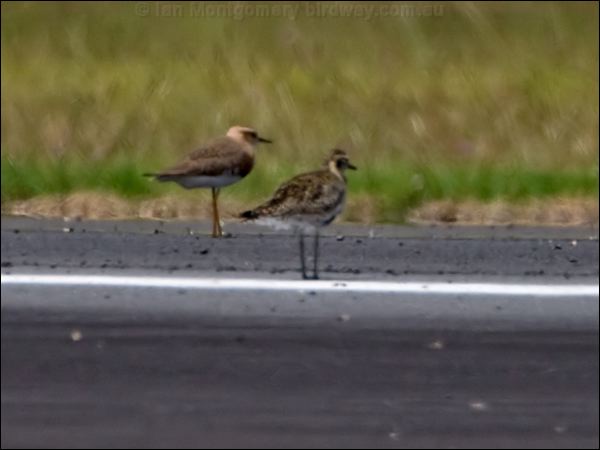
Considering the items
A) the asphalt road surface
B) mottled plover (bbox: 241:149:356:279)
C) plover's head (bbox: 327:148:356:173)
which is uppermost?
plover's head (bbox: 327:148:356:173)

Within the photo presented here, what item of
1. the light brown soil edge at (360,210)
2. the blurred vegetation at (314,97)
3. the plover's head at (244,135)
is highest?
the blurred vegetation at (314,97)

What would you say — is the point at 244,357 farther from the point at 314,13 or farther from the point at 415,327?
the point at 314,13

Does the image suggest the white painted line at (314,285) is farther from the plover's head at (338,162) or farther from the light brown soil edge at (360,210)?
the light brown soil edge at (360,210)

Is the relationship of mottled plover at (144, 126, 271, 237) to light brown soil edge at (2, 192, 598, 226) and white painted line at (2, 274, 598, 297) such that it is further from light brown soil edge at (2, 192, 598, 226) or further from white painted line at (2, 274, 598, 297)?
white painted line at (2, 274, 598, 297)

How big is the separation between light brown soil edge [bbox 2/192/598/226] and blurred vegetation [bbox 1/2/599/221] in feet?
0.96

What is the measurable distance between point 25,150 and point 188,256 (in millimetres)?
7794

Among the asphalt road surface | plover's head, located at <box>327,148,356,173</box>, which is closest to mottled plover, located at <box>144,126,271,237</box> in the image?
the asphalt road surface

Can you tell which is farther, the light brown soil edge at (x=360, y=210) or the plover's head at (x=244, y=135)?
the plover's head at (x=244, y=135)

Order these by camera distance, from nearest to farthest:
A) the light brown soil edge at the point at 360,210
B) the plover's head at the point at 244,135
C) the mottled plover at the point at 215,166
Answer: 1. the mottled plover at the point at 215,166
2. the light brown soil edge at the point at 360,210
3. the plover's head at the point at 244,135

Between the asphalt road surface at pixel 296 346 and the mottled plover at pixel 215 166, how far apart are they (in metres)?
1.75

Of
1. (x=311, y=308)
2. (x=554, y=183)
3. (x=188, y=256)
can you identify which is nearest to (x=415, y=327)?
(x=311, y=308)

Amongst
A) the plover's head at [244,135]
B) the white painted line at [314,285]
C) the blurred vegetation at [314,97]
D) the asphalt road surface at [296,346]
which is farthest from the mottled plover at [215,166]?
the white painted line at [314,285]

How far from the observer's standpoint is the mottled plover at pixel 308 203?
11.4 meters

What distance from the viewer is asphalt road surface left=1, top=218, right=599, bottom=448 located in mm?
6609
